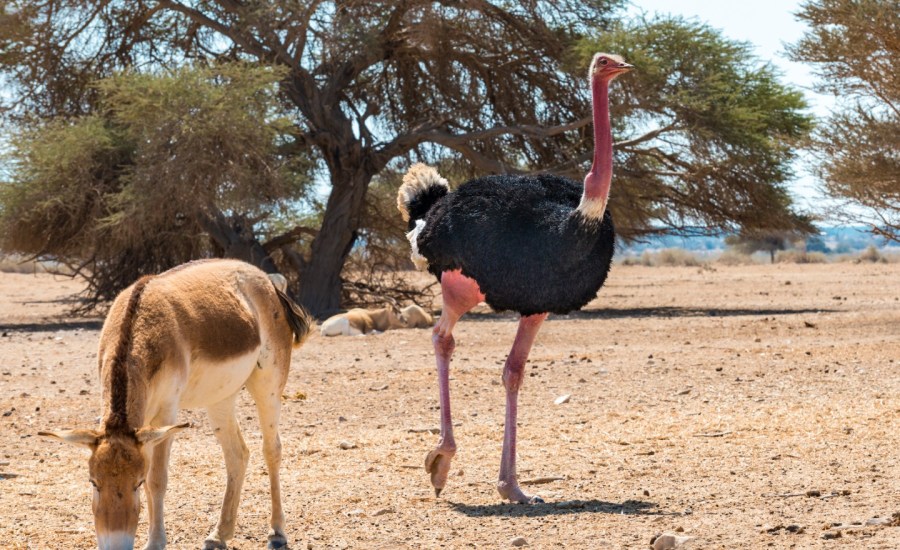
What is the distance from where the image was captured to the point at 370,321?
18.6 m

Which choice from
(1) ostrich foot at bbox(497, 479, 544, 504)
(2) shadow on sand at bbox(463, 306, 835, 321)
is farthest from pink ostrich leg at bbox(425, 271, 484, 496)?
(2) shadow on sand at bbox(463, 306, 835, 321)

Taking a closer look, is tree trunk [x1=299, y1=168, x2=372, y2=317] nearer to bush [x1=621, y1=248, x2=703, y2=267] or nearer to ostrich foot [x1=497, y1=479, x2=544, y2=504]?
ostrich foot [x1=497, y1=479, x2=544, y2=504]

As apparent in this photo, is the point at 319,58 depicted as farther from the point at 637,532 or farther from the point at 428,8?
the point at 637,532

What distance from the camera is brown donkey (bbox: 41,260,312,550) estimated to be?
447 cm

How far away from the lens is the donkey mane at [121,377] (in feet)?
15.0

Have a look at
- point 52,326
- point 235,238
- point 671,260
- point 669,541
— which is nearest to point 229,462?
point 669,541

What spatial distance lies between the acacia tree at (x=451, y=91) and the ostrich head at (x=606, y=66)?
45.6ft

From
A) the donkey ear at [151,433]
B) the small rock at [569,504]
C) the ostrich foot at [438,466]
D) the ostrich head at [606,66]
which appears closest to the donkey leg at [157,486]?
the donkey ear at [151,433]

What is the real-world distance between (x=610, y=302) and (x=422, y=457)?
19.0m

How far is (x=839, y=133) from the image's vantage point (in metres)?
20.5

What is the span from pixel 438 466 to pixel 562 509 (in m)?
0.84

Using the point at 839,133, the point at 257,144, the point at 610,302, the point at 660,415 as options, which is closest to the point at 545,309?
the point at 660,415

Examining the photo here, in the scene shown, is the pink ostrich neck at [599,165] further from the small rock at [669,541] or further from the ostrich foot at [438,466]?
the small rock at [669,541]

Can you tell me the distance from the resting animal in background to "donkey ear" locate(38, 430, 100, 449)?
13.1 meters
